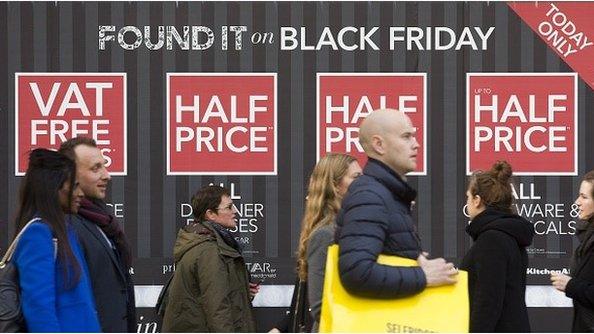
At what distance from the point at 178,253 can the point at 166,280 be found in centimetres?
41

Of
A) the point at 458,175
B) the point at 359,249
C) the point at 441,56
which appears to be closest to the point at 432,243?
the point at 458,175

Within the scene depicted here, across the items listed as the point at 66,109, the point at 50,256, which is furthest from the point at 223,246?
the point at 50,256

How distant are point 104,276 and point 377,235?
136 cm

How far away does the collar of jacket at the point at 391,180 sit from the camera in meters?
3.54

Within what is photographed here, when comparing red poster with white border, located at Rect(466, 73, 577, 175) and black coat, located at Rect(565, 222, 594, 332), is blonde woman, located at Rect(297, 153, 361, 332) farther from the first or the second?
red poster with white border, located at Rect(466, 73, 577, 175)

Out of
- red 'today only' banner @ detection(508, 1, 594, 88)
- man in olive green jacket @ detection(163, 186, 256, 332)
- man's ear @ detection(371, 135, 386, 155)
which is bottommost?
man in olive green jacket @ detection(163, 186, 256, 332)

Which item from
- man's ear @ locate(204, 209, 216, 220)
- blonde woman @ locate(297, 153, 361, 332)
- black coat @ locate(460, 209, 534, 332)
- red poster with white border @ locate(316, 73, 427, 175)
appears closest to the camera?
blonde woman @ locate(297, 153, 361, 332)

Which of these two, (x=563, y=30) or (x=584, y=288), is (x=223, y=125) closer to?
(x=563, y=30)

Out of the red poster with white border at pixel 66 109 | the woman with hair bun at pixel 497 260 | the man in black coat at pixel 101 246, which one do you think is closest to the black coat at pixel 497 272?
the woman with hair bun at pixel 497 260

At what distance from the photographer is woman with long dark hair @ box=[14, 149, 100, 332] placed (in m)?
3.59

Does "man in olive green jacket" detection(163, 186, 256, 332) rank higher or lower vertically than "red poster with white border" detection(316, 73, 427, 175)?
lower

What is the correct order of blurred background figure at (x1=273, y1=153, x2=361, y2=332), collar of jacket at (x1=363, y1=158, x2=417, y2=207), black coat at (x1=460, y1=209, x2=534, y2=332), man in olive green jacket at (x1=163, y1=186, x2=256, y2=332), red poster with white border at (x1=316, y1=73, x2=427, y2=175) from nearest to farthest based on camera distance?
1. collar of jacket at (x1=363, y1=158, x2=417, y2=207)
2. blurred background figure at (x1=273, y1=153, x2=361, y2=332)
3. black coat at (x1=460, y1=209, x2=534, y2=332)
4. man in olive green jacket at (x1=163, y1=186, x2=256, y2=332)
5. red poster with white border at (x1=316, y1=73, x2=427, y2=175)

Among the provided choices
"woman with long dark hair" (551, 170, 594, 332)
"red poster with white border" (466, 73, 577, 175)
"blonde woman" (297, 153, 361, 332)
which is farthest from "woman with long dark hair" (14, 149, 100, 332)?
"red poster with white border" (466, 73, 577, 175)

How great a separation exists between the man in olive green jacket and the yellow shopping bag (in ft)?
7.15
